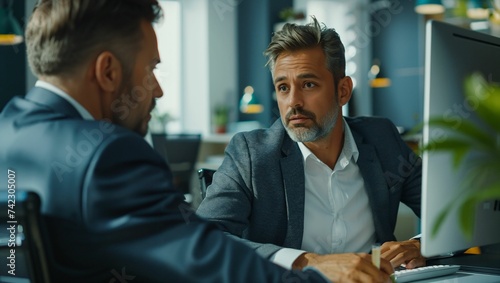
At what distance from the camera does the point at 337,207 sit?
176cm

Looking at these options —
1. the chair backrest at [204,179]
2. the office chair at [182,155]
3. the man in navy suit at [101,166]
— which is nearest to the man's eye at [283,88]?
the chair backrest at [204,179]

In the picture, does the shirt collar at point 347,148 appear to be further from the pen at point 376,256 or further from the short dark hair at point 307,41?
the pen at point 376,256

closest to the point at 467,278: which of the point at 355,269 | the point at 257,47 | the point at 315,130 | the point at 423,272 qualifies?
the point at 423,272

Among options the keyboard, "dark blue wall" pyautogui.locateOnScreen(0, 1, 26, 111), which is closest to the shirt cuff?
the keyboard

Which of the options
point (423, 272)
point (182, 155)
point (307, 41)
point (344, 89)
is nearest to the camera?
point (423, 272)

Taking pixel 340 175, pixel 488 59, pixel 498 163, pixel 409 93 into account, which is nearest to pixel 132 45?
pixel 498 163

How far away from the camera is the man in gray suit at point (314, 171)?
165 centimetres

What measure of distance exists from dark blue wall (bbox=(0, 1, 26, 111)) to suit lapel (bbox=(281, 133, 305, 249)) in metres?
5.26

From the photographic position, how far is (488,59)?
1.25 m

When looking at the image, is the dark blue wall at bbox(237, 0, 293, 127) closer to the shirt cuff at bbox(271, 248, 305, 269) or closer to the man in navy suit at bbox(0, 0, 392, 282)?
the shirt cuff at bbox(271, 248, 305, 269)

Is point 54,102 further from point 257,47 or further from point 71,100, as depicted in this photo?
point 257,47

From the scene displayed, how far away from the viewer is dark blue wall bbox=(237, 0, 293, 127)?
8.36 metres

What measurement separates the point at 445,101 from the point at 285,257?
0.51 m

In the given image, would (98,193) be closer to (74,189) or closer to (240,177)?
(74,189)
